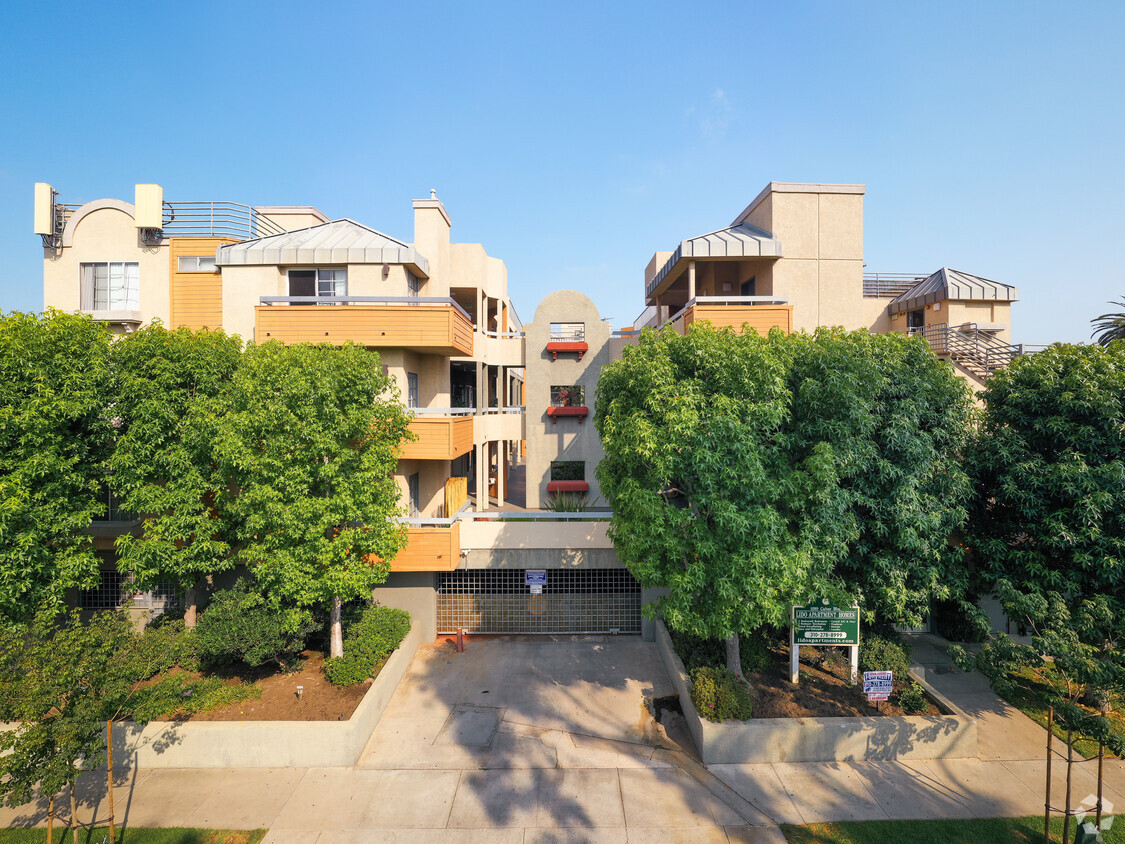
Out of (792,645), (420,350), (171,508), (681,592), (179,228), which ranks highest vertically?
(179,228)

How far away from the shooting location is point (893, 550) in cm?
1270

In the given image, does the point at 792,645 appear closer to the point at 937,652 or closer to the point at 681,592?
the point at 681,592

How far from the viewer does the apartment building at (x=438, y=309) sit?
1691 cm

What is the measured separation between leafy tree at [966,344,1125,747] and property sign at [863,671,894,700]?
6.79 ft

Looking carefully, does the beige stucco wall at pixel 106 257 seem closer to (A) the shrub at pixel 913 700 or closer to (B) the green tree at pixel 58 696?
(B) the green tree at pixel 58 696

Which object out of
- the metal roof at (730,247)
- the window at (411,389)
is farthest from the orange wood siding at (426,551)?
the metal roof at (730,247)

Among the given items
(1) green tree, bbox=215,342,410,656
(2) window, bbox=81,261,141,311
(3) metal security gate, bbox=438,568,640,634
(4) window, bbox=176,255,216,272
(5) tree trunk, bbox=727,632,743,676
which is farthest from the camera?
(2) window, bbox=81,261,141,311

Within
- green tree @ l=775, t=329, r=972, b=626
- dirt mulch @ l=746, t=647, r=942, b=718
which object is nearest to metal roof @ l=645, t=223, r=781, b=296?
green tree @ l=775, t=329, r=972, b=626

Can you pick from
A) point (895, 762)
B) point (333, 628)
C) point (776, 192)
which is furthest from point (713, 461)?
point (776, 192)

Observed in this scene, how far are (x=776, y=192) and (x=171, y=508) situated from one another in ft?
73.7

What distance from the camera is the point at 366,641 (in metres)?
14.5

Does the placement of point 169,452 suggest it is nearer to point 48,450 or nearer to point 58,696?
point 48,450

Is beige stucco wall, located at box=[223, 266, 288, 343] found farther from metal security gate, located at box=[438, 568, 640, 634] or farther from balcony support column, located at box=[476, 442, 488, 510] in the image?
metal security gate, located at box=[438, 568, 640, 634]

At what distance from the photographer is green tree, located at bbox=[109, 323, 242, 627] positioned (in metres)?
13.2
